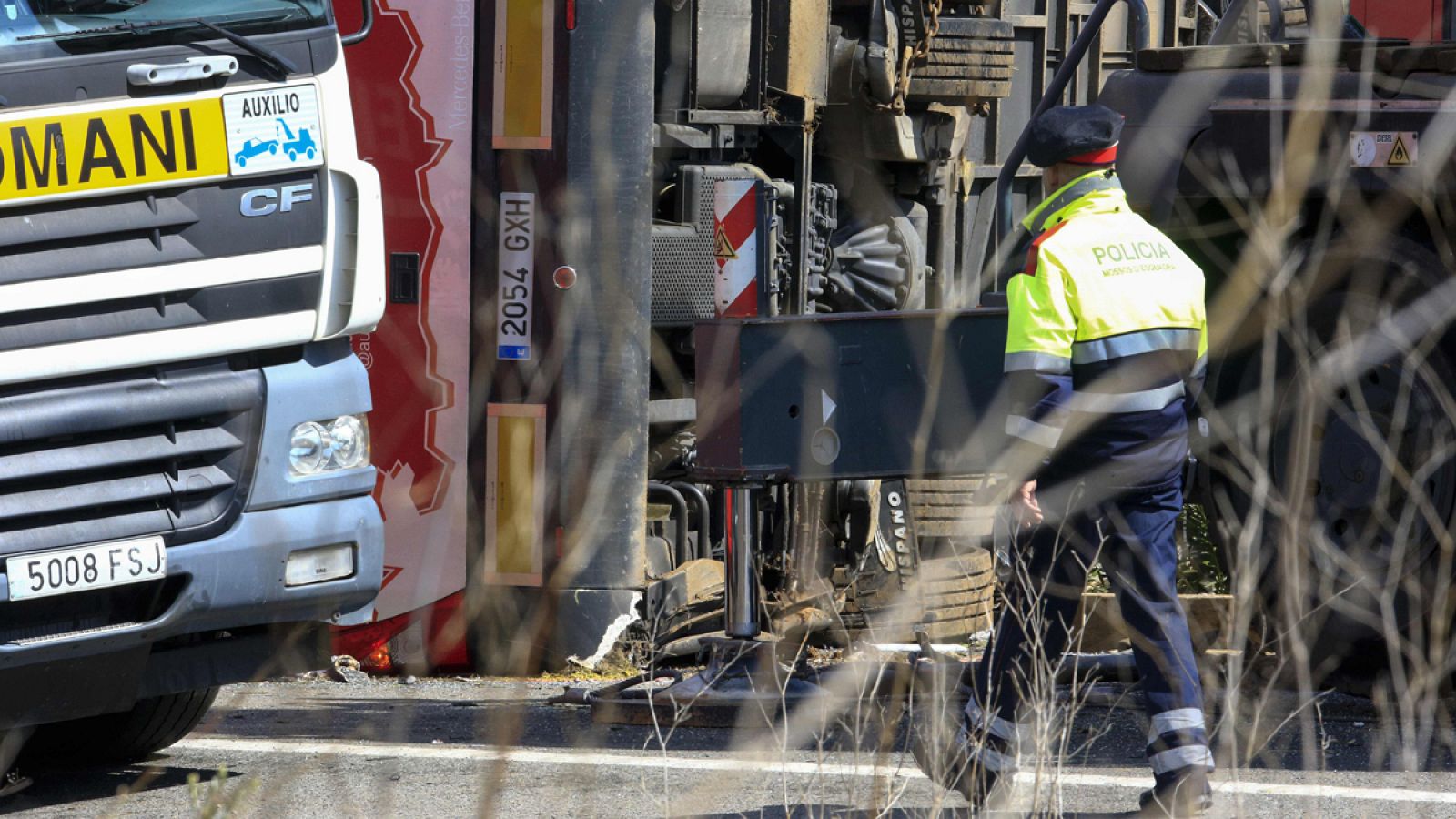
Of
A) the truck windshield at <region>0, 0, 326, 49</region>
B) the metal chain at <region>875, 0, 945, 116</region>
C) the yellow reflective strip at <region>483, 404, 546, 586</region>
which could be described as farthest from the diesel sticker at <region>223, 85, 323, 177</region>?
the metal chain at <region>875, 0, 945, 116</region>

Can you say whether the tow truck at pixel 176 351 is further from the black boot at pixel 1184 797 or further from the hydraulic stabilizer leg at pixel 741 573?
the black boot at pixel 1184 797

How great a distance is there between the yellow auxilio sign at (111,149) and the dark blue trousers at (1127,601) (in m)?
2.36

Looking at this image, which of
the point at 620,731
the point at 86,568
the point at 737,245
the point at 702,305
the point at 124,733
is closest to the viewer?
the point at 86,568

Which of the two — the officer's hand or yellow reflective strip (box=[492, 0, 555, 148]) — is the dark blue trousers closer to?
the officer's hand

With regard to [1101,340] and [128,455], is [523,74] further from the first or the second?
[1101,340]

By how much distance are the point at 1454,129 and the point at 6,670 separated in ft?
13.2

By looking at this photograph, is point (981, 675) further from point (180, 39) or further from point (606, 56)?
point (606, 56)

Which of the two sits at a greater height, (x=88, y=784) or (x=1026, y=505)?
(x=1026, y=505)

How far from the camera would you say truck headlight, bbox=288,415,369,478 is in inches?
224

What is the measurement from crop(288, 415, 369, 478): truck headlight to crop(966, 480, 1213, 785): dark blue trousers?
1.87m

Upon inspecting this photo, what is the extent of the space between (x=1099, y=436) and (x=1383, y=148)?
1415 millimetres

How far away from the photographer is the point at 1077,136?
513cm

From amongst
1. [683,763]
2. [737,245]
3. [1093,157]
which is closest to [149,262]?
[683,763]

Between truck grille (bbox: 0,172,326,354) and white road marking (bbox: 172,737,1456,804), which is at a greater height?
truck grille (bbox: 0,172,326,354)
